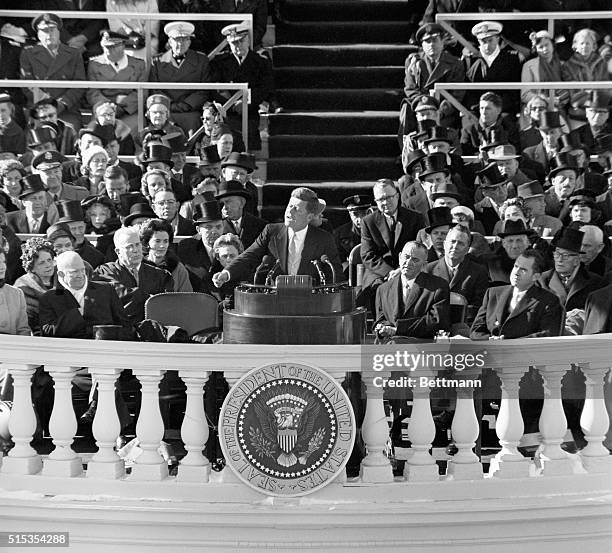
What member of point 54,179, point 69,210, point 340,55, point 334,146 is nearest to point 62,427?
point 69,210

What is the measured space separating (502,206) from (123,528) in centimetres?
613

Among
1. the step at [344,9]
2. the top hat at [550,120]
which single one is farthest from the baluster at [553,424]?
the step at [344,9]

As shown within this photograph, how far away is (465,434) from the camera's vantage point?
716cm

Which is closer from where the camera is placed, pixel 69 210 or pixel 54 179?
pixel 69 210

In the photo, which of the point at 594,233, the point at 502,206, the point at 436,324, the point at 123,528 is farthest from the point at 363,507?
the point at 502,206

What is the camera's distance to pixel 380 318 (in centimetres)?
966

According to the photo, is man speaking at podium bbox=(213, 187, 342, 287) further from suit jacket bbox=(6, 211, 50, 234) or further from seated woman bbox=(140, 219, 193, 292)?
suit jacket bbox=(6, 211, 50, 234)

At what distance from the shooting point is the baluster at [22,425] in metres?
7.18

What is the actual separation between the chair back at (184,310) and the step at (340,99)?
6.39 m

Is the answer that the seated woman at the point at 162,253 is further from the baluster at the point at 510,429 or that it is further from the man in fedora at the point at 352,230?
the baluster at the point at 510,429

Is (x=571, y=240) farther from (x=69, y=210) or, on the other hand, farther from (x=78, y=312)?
(x=69, y=210)

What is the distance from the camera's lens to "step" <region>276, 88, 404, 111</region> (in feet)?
49.9

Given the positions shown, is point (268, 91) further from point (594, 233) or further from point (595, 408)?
point (595, 408)

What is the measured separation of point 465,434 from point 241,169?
600 cm
